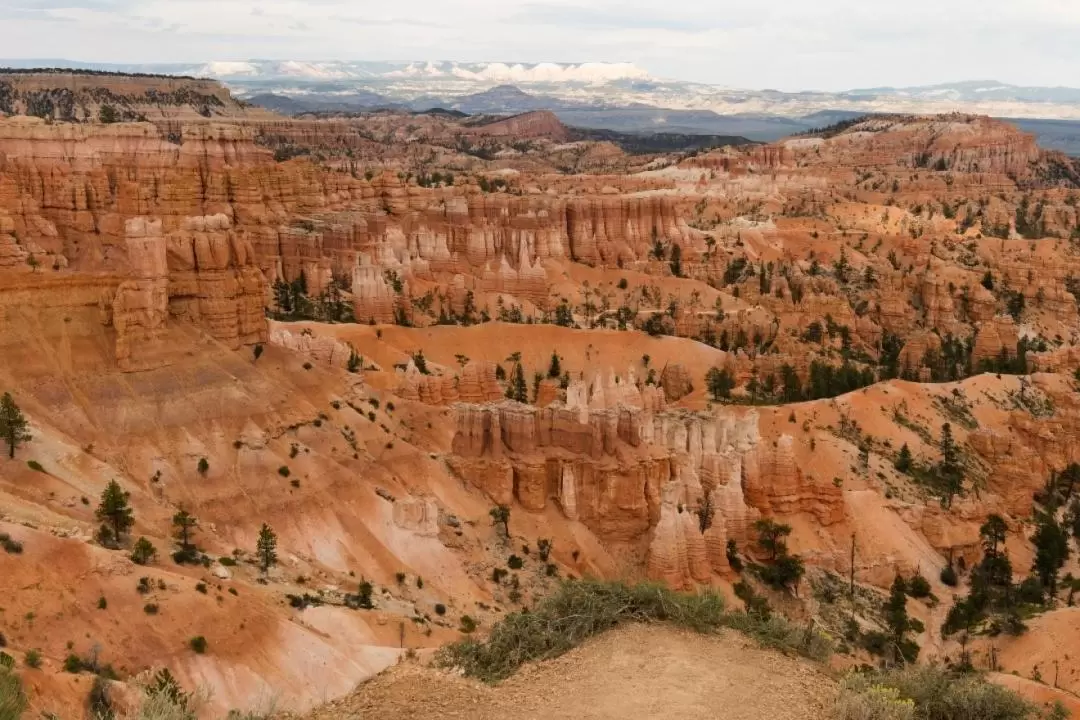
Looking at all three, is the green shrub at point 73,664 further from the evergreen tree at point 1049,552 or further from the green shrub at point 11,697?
the evergreen tree at point 1049,552

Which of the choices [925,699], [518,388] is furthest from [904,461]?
[925,699]

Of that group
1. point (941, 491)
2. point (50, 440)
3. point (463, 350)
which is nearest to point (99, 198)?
point (463, 350)

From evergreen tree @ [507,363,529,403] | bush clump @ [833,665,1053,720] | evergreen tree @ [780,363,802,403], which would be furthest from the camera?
evergreen tree @ [780,363,802,403]

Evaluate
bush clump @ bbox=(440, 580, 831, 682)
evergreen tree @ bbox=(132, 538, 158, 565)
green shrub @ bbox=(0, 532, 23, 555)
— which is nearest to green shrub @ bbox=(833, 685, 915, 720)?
bush clump @ bbox=(440, 580, 831, 682)

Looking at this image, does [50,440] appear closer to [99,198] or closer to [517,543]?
[517,543]

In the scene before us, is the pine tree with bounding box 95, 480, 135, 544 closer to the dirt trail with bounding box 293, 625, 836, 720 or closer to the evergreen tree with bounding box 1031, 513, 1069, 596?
the dirt trail with bounding box 293, 625, 836, 720

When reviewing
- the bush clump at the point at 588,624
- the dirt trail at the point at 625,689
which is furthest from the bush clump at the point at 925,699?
the bush clump at the point at 588,624

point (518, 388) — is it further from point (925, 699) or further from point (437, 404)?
point (925, 699)
